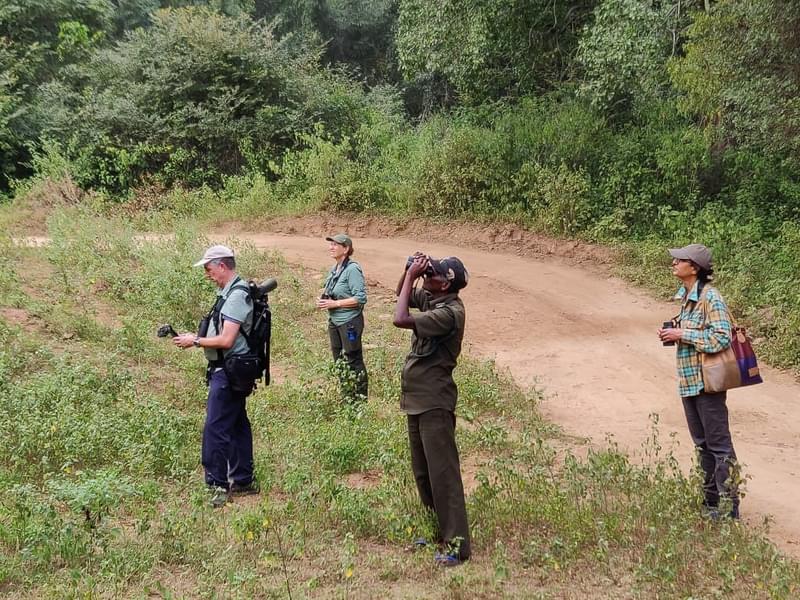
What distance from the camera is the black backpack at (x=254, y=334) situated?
5.59 meters

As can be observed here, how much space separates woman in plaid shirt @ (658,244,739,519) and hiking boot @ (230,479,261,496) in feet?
A: 9.74

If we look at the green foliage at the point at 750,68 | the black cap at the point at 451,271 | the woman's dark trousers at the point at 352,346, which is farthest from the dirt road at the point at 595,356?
the green foliage at the point at 750,68

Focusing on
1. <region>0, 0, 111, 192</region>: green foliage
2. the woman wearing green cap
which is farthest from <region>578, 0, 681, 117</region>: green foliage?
<region>0, 0, 111, 192</region>: green foliage

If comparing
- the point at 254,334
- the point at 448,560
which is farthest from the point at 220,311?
the point at 448,560

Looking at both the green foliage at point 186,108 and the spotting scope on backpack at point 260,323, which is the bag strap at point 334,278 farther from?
the green foliage at point 186,108

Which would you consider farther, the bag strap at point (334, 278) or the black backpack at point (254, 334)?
the bag strap at point (334, 278)

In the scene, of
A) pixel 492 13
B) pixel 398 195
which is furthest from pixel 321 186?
pixel 492 13

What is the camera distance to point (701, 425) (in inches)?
217

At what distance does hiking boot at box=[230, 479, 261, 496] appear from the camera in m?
5.73

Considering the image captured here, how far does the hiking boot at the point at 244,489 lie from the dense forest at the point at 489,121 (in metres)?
6.46

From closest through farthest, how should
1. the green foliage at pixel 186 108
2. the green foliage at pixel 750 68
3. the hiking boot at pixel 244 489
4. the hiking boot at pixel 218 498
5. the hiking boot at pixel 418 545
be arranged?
1. the hiking boot at pixel 418 545
2. the hiking boot at pixel 218 498
3. the hiking boot at pixel 244 489
4. the green foliage at pixel 750 68
5. the green foliage at pixel 186 108

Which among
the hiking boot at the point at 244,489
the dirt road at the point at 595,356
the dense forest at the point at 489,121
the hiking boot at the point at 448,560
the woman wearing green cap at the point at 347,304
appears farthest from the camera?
the dense forest at the point at 489,121

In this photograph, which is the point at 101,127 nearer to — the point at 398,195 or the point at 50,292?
the point at 398,195

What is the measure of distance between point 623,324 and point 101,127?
563 inches
